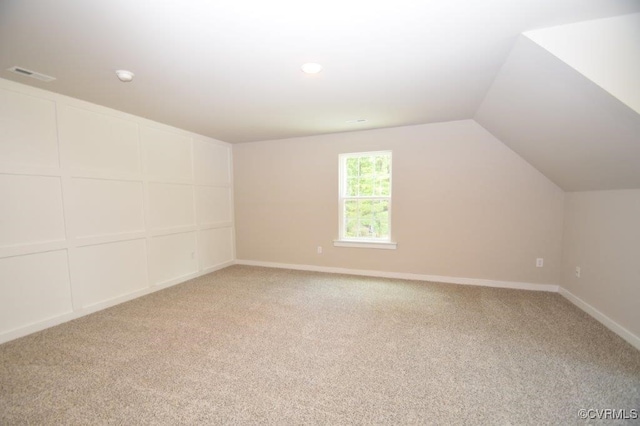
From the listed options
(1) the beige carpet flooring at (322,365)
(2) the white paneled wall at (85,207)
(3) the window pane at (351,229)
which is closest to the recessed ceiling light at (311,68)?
(1) the beige carpet flooring at (322,365)

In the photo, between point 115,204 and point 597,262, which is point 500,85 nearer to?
point 597,262

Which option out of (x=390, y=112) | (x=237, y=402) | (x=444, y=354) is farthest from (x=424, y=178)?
(x=237, y=402)

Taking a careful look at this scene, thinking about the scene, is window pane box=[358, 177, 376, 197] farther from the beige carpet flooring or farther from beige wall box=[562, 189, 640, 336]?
beige wall box=[562, 189, 640, 336]

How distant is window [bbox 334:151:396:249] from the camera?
4223 millimetres

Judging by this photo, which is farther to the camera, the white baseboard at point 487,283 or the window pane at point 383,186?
the window pane at point 383,186

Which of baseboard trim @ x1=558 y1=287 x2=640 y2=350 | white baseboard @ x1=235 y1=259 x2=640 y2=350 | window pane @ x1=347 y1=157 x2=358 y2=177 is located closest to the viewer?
baseboard trim @ x1=558 y1=287 x2=640 y2=350

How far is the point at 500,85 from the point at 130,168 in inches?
162

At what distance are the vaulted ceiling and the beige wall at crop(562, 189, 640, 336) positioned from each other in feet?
0.68

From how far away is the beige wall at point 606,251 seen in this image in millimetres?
2283

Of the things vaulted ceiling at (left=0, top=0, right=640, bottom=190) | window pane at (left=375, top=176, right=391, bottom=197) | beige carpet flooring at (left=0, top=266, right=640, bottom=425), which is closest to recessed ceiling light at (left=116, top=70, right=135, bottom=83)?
vaulted ceiling at (left=0, top=0, right=640, bottom=190)

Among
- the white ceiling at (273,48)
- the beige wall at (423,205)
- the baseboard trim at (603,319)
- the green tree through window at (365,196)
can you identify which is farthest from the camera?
the green tree through window at (365,196)

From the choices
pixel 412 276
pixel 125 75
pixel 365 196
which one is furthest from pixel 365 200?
pixel 125 75

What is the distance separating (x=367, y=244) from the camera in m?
4.27

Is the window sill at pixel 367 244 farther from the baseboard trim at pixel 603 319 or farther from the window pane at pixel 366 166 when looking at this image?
the baseboard trim at pixel 603 319
